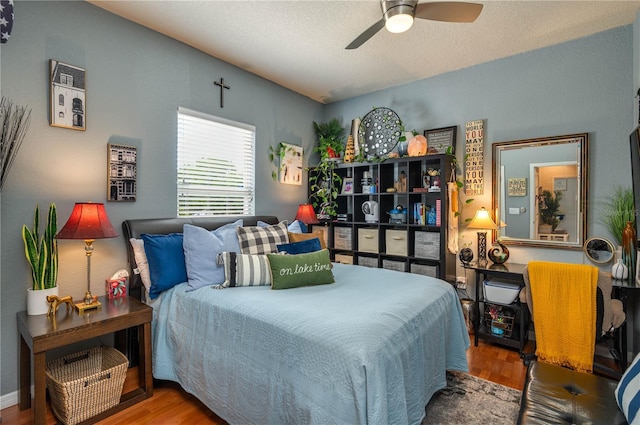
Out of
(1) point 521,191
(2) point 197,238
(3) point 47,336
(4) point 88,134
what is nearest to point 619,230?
(1) point 521,191

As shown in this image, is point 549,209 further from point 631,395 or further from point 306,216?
point 306,216

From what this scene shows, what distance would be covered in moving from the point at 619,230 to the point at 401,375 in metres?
2.57

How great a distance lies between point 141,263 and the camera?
2326 millimetres

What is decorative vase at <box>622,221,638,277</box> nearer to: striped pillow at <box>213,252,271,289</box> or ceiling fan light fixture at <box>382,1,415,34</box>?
ceiling fan light fixture at <box>382,1,415,34</box>

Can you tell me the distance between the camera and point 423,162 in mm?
3529

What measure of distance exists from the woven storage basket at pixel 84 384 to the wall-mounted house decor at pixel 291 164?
2513mm

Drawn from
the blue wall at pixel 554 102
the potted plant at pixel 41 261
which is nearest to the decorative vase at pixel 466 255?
the blue wall at pixel 554 102

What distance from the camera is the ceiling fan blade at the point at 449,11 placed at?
1930 mm

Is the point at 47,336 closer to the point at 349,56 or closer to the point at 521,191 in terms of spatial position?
the point at 349,56

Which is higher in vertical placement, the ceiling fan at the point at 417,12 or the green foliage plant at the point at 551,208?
the ceiling fan at the point at 417,12

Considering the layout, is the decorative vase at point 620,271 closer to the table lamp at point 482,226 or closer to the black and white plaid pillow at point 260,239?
the table lamp at point 482,226

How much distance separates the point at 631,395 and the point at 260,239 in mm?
2301

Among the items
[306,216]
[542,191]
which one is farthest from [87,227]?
[542,191]

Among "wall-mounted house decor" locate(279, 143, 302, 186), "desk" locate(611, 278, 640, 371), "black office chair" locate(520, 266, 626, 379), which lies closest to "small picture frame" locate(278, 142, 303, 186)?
"wall-mounted house decor" locate(279, 143, 302, 186)
